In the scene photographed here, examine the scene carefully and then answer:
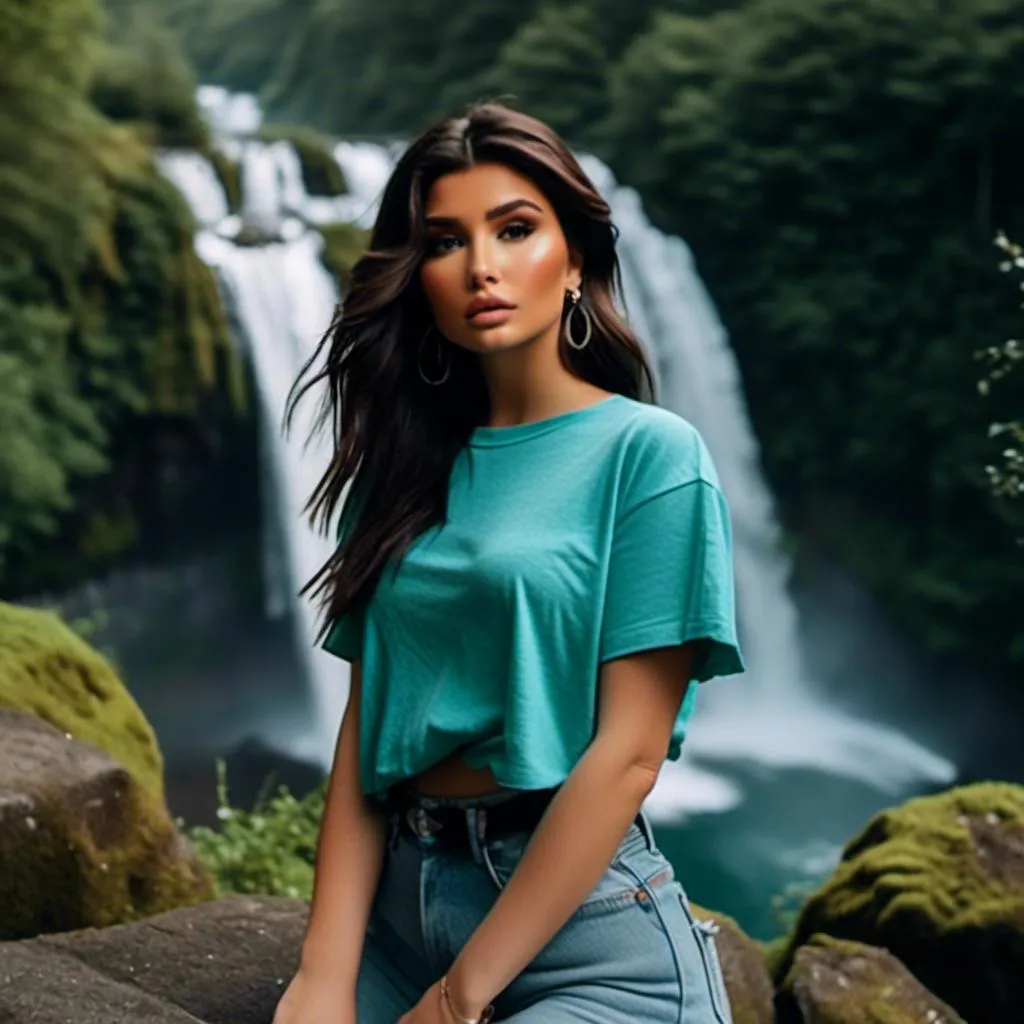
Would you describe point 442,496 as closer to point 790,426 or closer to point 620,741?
point 620,741

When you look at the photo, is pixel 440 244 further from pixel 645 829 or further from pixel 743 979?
pixel 743 979

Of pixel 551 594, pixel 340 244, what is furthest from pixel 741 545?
pixel 551 594

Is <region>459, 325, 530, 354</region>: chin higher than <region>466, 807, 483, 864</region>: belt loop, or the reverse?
<region>459, 325, 530, 354</region>: chin

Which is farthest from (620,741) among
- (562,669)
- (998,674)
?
(998,674)

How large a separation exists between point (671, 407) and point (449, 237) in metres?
11.5

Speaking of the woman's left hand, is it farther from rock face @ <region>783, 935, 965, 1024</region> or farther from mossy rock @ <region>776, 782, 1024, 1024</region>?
mossy rock @ <region>776, 782, 1024, 1024</region>

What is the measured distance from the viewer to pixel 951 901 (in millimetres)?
2785

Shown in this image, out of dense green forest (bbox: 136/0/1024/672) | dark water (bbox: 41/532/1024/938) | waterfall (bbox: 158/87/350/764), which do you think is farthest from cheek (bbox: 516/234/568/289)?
dense green forest (bbox: 136/0/1024/672)

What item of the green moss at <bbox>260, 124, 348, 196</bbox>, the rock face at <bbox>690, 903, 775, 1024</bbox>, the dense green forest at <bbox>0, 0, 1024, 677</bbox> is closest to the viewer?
the rock face at <bbox>690, 903, 775, 1024</bbox>

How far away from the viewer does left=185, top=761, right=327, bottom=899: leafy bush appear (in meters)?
4.08

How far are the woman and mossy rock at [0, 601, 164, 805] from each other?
1.66 meters

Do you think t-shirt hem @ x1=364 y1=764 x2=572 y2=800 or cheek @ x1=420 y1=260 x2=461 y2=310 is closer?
t-shirt hem @ x1=364 y1=764 x2=572 y2=800

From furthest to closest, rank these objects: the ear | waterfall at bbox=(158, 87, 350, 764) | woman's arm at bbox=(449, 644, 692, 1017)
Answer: waterfall at bbox=(158, 87, 350, 764) → the ear → woman's arm at bbox=(449, 644, 692, 1017)

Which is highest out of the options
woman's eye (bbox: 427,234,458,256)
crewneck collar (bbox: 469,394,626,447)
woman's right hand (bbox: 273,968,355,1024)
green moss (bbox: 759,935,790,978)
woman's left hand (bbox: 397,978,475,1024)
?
woman's eye (bbox: 427,234,458,256)
